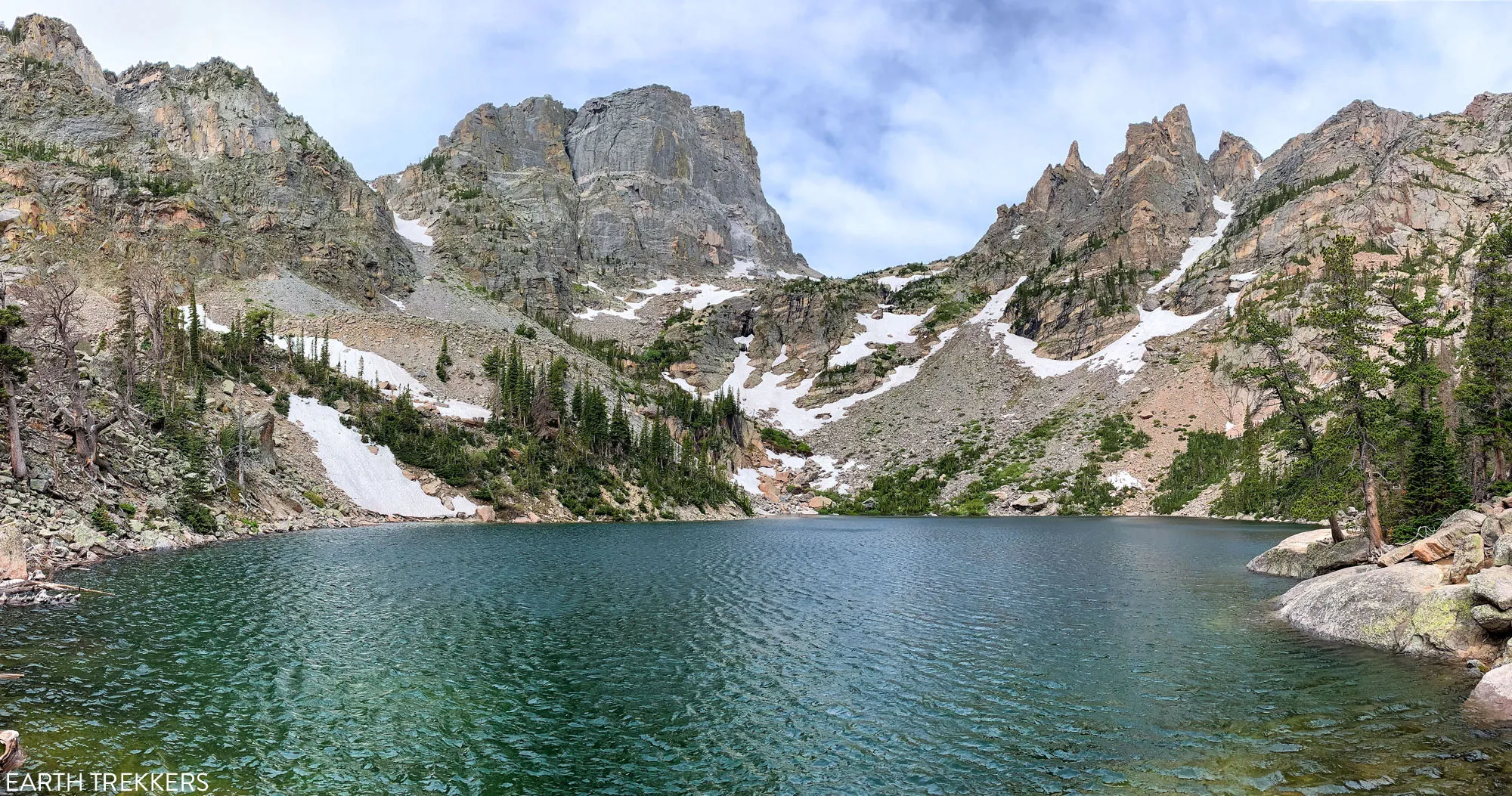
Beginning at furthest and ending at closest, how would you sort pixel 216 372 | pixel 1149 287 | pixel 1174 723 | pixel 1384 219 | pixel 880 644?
pixel 1149 287 < pixel 1384 219 < pixel 216 372 < pixel 880 644 < pixel 1174 723

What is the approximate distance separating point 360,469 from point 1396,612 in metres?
82.1

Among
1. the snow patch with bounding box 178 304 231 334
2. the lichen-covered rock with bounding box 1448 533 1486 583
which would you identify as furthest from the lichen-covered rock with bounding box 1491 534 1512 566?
the snow patch with bounding box 178 304 231 334

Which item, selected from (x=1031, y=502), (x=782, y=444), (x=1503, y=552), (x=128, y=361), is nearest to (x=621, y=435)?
(x=128, y=361)

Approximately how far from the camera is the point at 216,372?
76.8 metres

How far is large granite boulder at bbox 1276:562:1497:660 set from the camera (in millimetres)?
20812

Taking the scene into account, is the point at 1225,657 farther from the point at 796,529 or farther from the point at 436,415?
the point at 436,415

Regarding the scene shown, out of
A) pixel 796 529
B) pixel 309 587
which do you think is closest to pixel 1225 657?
pixel 309 587

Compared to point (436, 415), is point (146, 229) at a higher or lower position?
higher

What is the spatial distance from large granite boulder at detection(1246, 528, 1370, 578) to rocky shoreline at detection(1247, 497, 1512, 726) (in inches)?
197

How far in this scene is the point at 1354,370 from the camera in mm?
31688

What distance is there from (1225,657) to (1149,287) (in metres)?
201

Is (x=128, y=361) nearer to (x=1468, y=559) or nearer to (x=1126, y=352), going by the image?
(x=1468, y=559)

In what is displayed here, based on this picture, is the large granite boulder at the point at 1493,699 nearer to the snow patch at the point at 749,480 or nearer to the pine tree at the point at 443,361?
the pine tree at the point at 443,361

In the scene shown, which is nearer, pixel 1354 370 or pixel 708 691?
pixel 708 691
